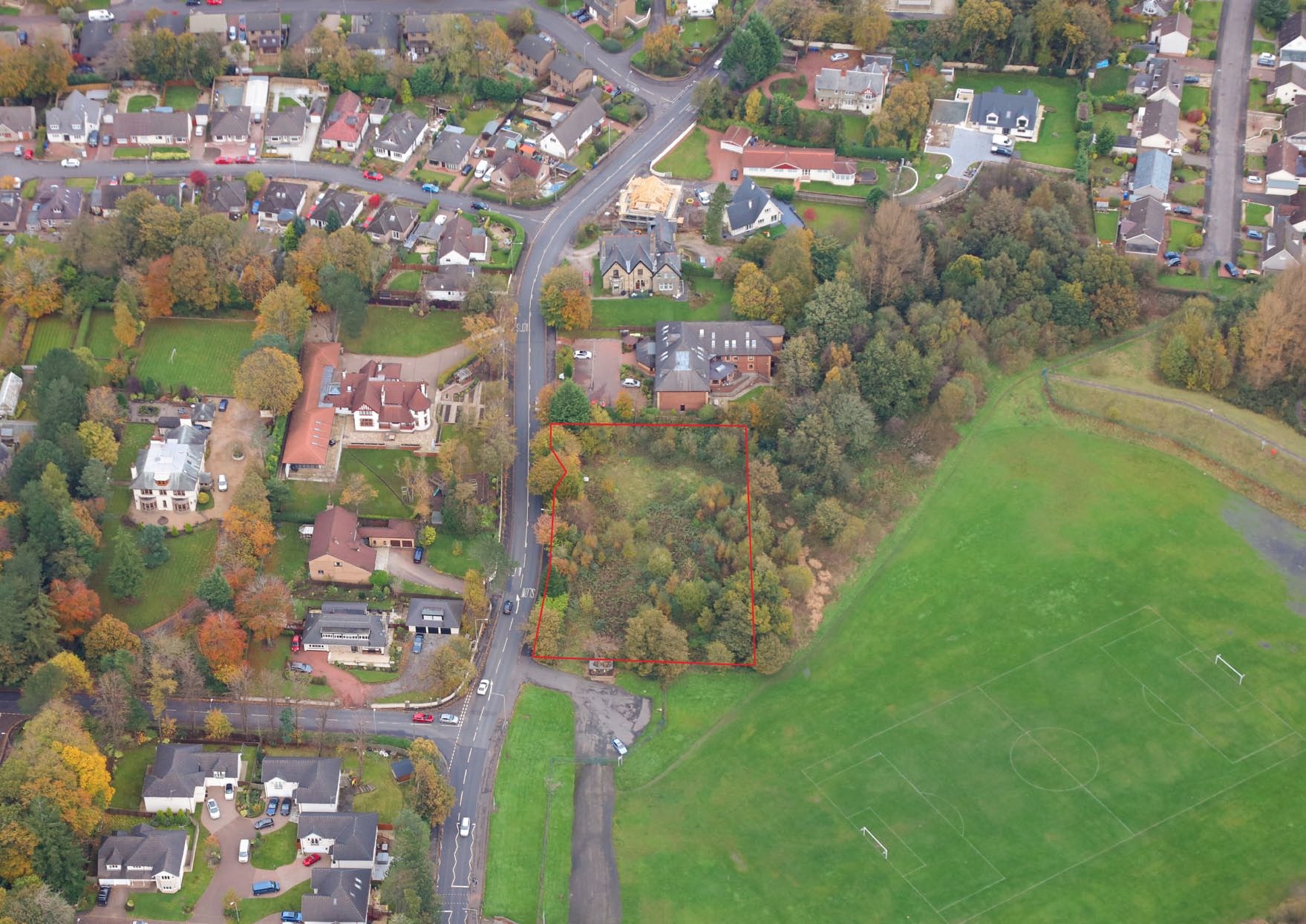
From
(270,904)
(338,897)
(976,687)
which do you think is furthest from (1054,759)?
(270,904)

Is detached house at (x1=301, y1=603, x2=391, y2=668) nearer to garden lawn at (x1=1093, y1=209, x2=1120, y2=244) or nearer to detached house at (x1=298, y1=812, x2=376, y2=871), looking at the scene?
detached house at (x1=298, y1=812, x2=376, y2=871)

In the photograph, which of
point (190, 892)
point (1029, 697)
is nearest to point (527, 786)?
point (190, 892)

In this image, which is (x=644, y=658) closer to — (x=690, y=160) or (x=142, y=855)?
(x=142, y=855)

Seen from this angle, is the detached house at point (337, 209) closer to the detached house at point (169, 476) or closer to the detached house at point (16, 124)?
the detached house at point (169, 476)

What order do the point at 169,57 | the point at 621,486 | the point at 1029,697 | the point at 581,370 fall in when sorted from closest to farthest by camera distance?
1. the point at 1029,697
2. the point at 621,486
3. the point at 581,370
4. the point at 169,57

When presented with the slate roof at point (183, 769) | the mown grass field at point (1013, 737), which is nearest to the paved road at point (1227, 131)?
the mown grass field at point (1013, 737)

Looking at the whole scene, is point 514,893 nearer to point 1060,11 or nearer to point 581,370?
point 581,370
